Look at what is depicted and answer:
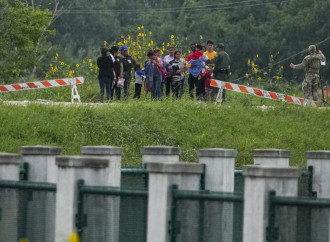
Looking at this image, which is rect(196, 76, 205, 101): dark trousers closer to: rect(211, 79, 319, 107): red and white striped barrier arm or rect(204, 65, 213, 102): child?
rect(204, 65, 213, 102): child

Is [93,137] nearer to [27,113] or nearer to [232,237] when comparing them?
[27,113]

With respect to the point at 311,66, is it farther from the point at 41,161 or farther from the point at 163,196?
the point at 163,196

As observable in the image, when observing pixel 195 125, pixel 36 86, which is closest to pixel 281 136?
pixel 195 125

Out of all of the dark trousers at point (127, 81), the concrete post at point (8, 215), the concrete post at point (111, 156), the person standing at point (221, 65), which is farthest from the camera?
the dark trousers at point (127, 81)

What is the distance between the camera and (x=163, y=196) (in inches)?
372

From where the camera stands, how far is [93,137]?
23375mm

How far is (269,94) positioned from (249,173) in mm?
20621

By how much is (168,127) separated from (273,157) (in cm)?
1168

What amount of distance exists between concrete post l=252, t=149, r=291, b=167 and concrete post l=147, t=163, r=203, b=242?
337cm

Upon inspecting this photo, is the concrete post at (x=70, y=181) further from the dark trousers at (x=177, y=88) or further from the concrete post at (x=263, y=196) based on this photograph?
the dark trousers at (x=177, y=88)

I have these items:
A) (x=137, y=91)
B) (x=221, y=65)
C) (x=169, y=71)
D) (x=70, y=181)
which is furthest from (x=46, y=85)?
A: (x=70, y=181)

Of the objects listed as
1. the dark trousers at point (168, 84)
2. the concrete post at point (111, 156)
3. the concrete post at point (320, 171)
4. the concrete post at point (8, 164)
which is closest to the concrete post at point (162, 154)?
the concrete post at point (111, 156)

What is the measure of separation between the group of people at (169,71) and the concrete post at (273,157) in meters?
14.8

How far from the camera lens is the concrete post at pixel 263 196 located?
339 inches
